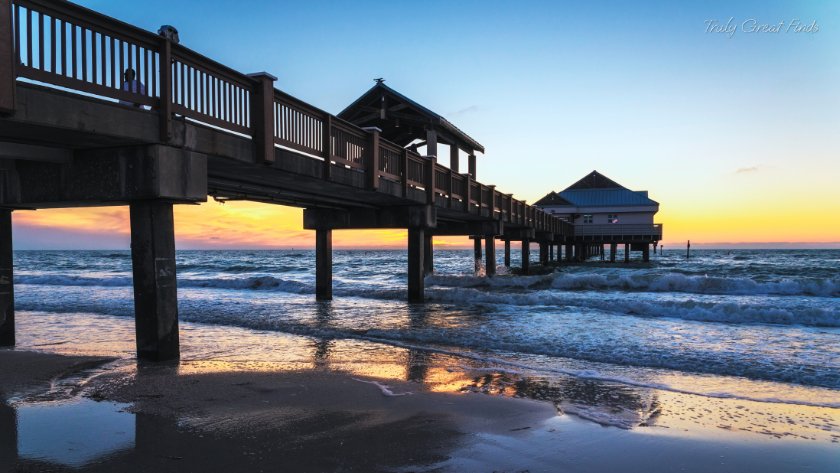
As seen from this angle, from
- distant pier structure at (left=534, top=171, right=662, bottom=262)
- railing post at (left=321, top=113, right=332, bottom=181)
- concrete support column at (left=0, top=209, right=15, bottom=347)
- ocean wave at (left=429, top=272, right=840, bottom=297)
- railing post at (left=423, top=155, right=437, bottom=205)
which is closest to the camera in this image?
concrete support column at (left=0, top=209, right=15, bottom=347)

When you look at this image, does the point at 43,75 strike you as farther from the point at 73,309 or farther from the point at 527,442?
the point at 73,309

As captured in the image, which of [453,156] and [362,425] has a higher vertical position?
[453,156]

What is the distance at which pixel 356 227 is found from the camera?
18750 mm

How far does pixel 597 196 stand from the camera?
62.5 meters

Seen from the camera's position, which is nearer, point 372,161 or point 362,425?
point 362,425

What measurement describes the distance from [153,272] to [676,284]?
86.6ft

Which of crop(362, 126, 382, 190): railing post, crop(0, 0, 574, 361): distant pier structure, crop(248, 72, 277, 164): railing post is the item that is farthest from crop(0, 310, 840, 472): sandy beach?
crop(362, 126, 382, 190): railing post

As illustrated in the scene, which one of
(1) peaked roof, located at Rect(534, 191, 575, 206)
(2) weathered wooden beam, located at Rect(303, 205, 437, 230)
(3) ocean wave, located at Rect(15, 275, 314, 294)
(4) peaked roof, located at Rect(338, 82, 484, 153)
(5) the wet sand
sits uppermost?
(4) peaked roof, located at Rect(338, 82, 484, 153)

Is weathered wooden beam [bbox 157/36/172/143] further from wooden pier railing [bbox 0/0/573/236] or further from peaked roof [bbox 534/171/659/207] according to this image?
peaked roof [bbox 534/171/659/207]

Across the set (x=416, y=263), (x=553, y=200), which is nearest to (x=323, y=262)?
(x=416, y=263)

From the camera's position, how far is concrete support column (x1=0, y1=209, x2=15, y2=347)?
926cm

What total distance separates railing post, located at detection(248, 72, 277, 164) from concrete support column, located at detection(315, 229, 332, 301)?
10.4 meters

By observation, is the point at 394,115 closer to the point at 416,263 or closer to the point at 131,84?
the point at 416,263

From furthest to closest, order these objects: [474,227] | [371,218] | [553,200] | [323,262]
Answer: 1. [553,200]
2. [474,227]
3. [323,262]
4. [371,218]
